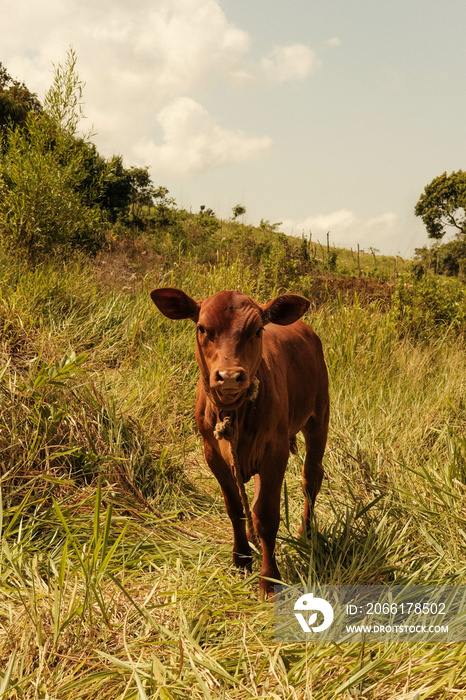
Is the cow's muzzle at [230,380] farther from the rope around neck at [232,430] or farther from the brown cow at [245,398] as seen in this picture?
the rope around neck at [232,430]

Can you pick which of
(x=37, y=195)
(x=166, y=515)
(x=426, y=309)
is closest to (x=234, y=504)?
(x=166, y=515)

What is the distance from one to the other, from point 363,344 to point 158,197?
19185 millimetres

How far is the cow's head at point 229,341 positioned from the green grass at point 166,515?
753 mm

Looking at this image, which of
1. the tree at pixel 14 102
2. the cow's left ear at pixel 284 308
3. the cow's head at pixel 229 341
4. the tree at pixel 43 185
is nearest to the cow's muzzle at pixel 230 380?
the cow's head at pixel 229 341

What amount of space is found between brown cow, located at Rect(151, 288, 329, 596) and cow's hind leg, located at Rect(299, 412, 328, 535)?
0.24 m

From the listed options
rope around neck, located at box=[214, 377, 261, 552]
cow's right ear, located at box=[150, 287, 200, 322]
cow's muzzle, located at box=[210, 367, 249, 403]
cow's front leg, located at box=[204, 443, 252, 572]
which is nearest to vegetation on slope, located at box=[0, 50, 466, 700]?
cow's front leg, located at box=[204, 443, 252, 572]

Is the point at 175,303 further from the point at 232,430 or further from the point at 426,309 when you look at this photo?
the point at 426,309

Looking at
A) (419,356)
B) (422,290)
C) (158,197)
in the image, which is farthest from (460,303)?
(158,197)

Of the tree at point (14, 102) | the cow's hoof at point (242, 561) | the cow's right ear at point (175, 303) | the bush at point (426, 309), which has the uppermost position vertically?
the tree at point (14, 102)

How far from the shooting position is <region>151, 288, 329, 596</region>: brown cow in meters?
2.30

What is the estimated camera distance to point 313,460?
3705mm

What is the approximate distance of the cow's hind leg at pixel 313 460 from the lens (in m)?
3.67

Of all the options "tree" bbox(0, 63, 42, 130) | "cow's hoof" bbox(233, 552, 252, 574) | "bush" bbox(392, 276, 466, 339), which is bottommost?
"cow's hoof" bbox(233, 552, 252, 574)

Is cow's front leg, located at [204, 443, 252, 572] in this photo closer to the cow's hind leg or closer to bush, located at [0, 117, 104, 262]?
the cow's hind leg
